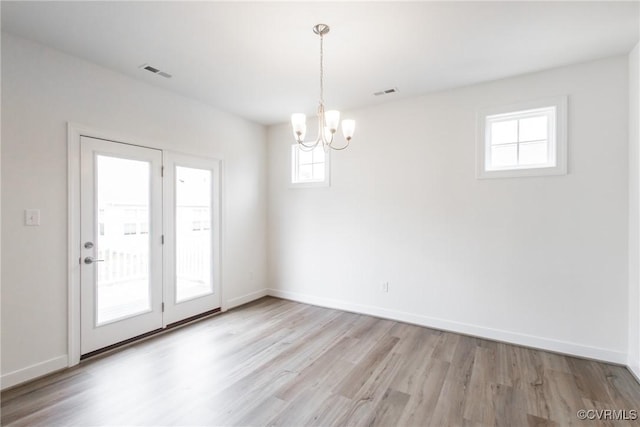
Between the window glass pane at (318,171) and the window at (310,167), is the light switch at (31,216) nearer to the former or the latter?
the window at (310,167)

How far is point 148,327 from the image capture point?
10.8 feet

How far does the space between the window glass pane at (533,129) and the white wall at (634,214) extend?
63 cm

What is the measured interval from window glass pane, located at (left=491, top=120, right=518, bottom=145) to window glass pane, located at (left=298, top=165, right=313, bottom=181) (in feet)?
8.20

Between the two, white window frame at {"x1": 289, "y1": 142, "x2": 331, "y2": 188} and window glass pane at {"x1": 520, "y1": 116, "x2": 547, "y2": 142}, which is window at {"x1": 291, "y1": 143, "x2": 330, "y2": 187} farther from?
window glass pane at {"x1": 520, "y1": 116, "x2": 547, "y2": 142}

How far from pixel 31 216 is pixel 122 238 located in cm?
74

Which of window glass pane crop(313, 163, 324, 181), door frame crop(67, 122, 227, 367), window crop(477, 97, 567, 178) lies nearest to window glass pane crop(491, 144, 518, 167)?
window crop(477, 97, 567, 178)

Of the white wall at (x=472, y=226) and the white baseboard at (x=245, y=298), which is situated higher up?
the white wall at (x=472, y=226)

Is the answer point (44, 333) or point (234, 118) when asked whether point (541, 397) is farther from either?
point (234, 118)

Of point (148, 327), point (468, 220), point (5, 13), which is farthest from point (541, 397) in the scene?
point (5, 13)

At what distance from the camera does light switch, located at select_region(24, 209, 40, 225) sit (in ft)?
7.98

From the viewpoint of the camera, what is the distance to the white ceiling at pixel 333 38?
2105 millimetres

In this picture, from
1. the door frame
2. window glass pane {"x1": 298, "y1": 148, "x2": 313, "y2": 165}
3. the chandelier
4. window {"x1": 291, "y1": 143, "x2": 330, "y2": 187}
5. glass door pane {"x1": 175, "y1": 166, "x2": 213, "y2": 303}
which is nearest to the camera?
the chandelier

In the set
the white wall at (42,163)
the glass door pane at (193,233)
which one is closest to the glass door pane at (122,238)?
the white wall at (42,163)

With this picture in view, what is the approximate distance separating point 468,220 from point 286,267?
9.18 feet
